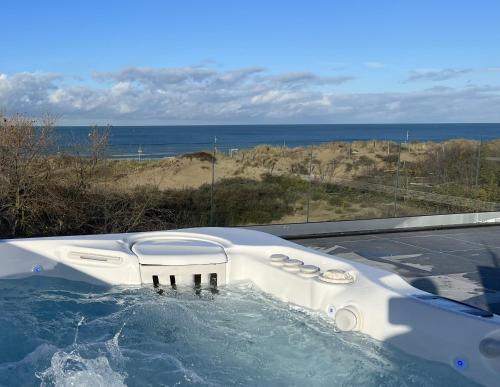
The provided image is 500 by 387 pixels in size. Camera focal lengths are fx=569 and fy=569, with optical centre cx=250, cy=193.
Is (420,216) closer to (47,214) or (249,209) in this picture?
(249,209)

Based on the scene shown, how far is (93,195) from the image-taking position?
790 centimetres

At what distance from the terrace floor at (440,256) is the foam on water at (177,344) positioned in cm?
173

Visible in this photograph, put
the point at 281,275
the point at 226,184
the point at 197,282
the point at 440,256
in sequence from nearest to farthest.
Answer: the point at 281,275
the point at 197,282
the point at 440,256
the point at 226,184

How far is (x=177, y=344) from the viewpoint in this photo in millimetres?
3840

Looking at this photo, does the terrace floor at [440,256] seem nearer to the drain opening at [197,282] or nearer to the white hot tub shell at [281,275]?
the white hot tub shell at [281,275]

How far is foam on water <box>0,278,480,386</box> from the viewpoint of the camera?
3.38 m

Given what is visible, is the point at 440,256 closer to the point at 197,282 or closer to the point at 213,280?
the point at 213,280

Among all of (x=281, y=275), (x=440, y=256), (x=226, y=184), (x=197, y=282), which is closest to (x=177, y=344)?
(x=197, y=282)

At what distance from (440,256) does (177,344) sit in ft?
13.3

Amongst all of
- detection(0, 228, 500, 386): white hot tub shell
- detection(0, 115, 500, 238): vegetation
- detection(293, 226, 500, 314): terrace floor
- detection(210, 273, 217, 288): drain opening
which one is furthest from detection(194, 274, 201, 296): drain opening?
detection(0, 115, 500, 238): vegetation

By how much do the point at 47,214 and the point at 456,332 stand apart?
219 inches

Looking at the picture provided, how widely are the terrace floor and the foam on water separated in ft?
5.66

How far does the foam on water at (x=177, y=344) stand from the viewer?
11.1 ft

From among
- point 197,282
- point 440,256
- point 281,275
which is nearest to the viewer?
point 281,275
